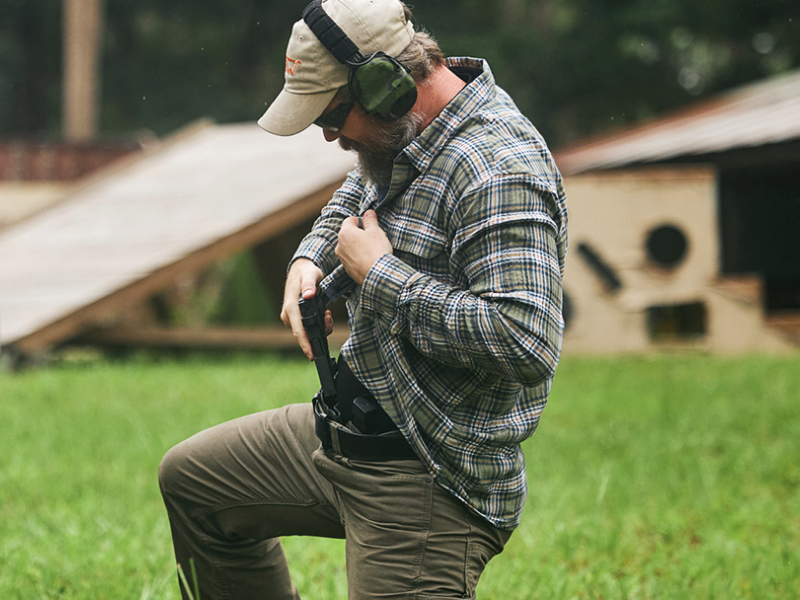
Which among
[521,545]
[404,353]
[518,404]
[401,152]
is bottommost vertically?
[521,545]

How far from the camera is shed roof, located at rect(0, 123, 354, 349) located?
315 inches

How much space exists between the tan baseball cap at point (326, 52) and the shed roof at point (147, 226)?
6279 millimetres

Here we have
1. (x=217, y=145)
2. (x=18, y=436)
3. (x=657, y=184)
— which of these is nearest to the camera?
(x=18, y=436)

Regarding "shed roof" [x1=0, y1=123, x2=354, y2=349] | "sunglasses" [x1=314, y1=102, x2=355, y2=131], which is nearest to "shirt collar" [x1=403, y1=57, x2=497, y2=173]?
"sunglasses" [x1=314, y1=102, x2=355, y2=131]

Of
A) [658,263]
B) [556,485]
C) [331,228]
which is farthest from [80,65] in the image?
[331,228]

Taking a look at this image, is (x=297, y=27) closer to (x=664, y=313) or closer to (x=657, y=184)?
(x=657, y=184)

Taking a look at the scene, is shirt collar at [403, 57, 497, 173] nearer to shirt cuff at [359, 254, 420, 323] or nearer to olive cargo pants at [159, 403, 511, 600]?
shirt cuff at [359, 254, 420, 323]

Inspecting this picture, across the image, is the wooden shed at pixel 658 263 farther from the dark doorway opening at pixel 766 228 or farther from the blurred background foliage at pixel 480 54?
the blurred background foliage at pixel 480 54

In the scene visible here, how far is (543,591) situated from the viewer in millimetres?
3361

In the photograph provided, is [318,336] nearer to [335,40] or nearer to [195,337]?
[335,40]

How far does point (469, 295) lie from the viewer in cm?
188

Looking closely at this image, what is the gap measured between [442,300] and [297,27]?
2.38 ft

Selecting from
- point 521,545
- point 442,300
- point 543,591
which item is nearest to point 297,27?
point 442,300

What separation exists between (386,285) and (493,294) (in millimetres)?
236
